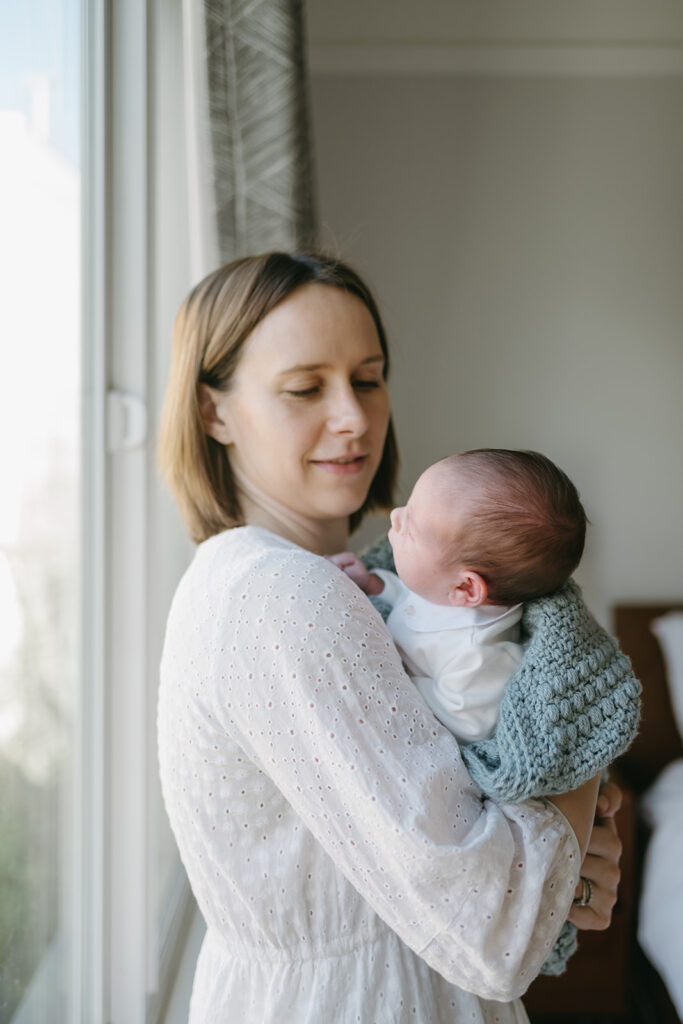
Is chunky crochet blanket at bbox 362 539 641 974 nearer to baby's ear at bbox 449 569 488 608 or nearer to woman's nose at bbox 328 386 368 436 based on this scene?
baby's ear at bbox 449 569 488 608

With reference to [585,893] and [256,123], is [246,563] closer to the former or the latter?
[585,893]

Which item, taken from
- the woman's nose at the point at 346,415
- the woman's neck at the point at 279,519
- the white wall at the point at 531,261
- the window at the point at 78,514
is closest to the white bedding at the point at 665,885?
the white wall at the point at 531,261

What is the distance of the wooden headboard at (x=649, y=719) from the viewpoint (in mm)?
2754

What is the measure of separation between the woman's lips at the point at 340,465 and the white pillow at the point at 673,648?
6.88ft

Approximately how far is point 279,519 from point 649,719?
7.23ft

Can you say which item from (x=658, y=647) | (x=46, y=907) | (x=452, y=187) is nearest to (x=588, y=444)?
(x=658, y=647)

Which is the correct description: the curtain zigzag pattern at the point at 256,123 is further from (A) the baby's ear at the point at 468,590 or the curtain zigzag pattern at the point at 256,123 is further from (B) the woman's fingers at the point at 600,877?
(B) the woman's fingers at the point at 600,877

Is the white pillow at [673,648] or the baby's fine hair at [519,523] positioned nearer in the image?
the baby's fine hair at [519,523]

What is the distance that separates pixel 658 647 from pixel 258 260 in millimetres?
2358

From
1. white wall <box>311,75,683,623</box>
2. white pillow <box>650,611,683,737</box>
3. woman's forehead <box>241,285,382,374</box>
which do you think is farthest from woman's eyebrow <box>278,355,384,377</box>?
white pillow <box>650,611,683,737</box>

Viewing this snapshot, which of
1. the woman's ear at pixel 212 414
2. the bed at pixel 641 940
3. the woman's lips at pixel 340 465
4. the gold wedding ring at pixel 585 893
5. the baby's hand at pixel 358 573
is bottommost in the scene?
the bed at pixel 641 940

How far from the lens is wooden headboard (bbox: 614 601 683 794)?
9.04 ft

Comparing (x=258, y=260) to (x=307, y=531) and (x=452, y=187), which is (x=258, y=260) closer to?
(x=307, y=531)

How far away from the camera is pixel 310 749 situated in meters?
0.68
